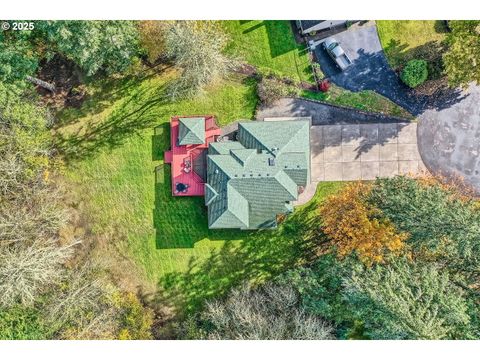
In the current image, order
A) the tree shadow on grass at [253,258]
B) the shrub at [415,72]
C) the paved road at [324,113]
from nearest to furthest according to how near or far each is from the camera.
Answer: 1. the shrub at [415,72]
2. the paved road at [324,113]
3. the tree shadow on grass at [253,258]

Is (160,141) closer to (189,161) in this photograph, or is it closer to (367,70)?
(189,161)

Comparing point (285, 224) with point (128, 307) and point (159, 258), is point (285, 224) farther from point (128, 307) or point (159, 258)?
point (128, 307)

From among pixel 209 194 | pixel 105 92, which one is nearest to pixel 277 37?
pixel 209 194

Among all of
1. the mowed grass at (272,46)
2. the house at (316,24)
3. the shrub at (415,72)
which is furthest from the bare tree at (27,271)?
the shrub at (415,72)

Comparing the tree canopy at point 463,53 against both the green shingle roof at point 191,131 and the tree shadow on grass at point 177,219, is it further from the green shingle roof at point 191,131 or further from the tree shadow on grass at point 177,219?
the tree shadow on grass at point 177,219
